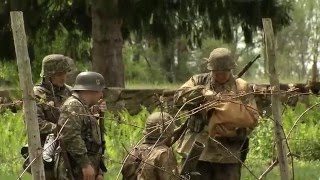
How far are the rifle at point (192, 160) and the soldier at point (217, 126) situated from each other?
617 mm

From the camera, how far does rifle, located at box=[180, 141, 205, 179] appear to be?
23.0 ft

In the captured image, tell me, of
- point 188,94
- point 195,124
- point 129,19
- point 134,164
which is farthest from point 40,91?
point 129,19

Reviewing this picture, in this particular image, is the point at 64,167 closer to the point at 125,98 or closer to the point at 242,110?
the point at 242,110

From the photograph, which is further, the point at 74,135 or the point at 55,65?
the point at 55,65

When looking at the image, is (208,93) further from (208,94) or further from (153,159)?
(153,159)

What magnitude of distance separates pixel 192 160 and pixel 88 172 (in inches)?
33.0

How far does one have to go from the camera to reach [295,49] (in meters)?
68.7

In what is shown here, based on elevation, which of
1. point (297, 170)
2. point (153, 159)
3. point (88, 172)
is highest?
point (153, 159)

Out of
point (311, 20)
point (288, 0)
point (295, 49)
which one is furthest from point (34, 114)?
point (295, 49)

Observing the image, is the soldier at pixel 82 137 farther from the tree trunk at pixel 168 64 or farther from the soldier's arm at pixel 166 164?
the tree trunk at pixel 168 64

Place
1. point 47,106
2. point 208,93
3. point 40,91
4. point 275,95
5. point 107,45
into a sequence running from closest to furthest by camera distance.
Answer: point 275,95 < point 208,93 < point 47,106 < point 40,91 < point 107,45

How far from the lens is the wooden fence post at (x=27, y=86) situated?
5.53 metres

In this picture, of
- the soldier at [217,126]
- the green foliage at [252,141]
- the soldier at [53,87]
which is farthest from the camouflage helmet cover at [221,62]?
the green foliage at [252,141]

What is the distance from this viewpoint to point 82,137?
292 inches
